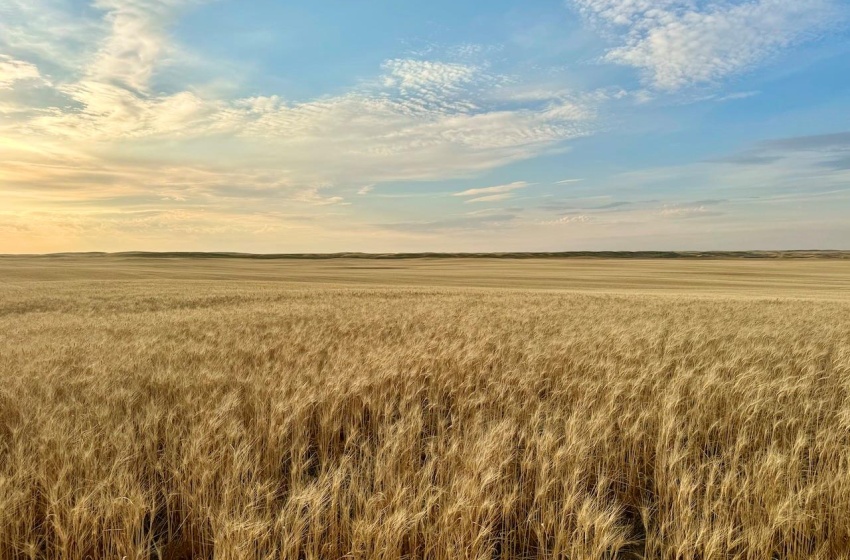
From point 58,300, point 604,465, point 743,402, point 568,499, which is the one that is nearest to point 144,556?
point 568,499

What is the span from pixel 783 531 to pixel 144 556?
343 cm

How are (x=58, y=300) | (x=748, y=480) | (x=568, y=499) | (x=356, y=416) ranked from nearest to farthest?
(x=568, y=499) < (x=748, y=480) < (x=356, y=416) < (x=58, y=300)

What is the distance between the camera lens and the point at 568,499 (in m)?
2.86

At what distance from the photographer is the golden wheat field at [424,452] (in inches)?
106

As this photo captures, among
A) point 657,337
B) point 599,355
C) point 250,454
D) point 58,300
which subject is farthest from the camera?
point 58,300

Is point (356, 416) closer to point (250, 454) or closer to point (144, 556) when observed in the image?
point (250, 454)

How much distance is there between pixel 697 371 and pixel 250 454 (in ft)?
19.9

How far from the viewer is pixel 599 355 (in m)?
7.74

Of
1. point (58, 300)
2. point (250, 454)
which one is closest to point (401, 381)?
point (250, 454)

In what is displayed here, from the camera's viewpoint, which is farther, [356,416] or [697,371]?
[697,371]

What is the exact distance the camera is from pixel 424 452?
429 centimetres

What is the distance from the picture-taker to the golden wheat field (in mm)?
2693

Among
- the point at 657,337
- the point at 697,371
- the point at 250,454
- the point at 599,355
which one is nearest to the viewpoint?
the point at 250,454

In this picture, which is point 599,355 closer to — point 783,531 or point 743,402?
point 743,402
